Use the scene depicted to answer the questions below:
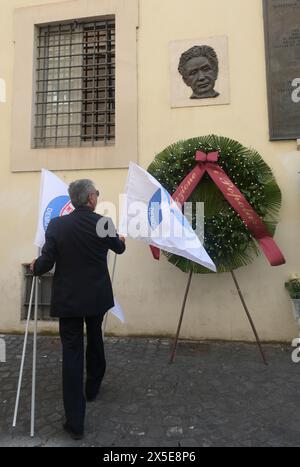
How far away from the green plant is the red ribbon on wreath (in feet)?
1.44

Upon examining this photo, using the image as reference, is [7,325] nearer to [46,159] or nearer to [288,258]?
[46,159]

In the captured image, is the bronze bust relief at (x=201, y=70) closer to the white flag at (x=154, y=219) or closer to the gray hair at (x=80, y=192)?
the white flag at (x=154, y=219)

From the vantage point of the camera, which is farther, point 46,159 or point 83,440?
point 46,159

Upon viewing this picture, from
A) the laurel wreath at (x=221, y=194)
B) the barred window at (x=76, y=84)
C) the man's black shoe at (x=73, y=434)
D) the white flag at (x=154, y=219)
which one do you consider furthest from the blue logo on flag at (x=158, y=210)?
the barred window at (x=76, y=84)

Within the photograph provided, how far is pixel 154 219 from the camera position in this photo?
3697 mm

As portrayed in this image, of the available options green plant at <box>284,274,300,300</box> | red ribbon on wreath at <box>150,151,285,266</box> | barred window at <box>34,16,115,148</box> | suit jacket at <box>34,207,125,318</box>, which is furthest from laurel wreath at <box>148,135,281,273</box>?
suit jacket at <box>34,207,125,318</box>

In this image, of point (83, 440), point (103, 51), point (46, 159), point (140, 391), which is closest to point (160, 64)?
point (103, 51)

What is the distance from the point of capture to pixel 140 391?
376 centimetres

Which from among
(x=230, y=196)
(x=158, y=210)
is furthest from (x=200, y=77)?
(x=158, y=210)

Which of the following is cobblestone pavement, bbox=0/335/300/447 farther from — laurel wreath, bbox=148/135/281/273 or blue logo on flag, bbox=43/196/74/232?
blue logo on flag, bbox=43/196/74/232

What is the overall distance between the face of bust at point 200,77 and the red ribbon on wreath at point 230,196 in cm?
105

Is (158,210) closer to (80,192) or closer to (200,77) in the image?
(80,192)

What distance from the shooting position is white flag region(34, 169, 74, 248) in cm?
352
